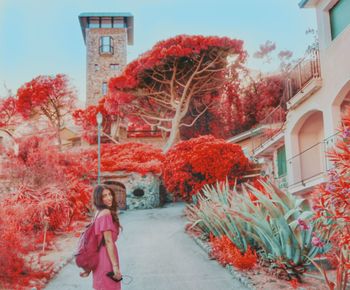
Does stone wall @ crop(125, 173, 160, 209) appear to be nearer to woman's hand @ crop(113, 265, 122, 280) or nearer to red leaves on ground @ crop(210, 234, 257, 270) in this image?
red leaves on ground @ crop(210, 234, 257, 270)

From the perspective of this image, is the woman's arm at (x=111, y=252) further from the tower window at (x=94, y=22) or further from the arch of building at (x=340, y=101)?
the tower window at (x=94, y=22)

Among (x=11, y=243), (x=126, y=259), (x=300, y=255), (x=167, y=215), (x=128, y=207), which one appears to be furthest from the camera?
(x=128, y=207)

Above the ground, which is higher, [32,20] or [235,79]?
[235,79]

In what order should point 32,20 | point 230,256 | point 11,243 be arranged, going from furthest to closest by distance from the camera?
1. point 32,20
2. point 230,256
3. point 11,243

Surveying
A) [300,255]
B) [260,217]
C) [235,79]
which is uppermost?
[235,79]

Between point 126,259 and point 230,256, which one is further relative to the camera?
point 126,259

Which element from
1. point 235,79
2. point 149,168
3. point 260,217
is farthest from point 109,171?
point 260,217

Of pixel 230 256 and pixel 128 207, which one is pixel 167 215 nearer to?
pixel 128 207

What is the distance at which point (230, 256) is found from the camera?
588cm

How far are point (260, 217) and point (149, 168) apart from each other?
9375mm

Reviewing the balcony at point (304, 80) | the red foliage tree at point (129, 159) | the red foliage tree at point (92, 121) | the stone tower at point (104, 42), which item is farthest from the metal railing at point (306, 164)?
the stone tower at point (104, 42)

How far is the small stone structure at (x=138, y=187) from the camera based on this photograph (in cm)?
1446

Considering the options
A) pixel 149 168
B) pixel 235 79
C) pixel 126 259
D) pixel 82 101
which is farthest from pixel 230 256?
pixel 82 101

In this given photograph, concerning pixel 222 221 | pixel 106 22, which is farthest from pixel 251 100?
pixel 222 221
